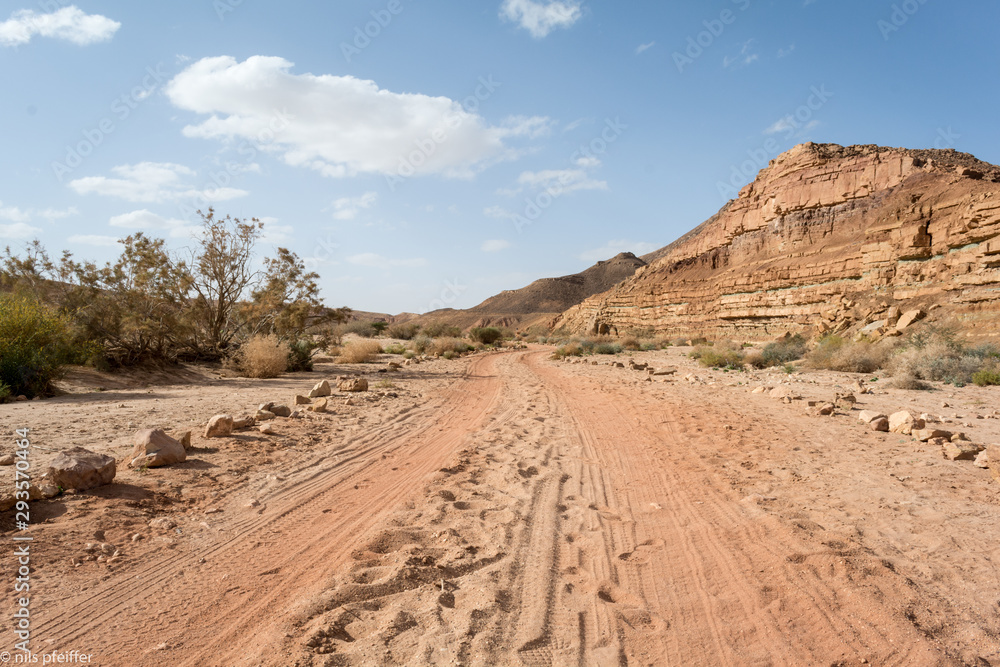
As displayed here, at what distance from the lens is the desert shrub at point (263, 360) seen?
13.6 m

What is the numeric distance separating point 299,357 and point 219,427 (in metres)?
10.4

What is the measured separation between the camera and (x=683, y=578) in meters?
3.18

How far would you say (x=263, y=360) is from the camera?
44.8 feet

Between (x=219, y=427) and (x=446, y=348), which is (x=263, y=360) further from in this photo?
(x=446, y=348)

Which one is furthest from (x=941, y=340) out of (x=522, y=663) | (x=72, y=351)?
(x=72, y=351)

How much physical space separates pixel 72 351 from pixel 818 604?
546 inches

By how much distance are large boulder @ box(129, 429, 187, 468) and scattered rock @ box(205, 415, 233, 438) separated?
94 cm

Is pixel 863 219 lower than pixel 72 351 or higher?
higher

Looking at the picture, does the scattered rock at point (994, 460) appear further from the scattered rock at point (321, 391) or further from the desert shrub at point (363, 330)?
the desert shrub at point (363, 330)

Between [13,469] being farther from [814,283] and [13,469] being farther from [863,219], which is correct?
[863,219]

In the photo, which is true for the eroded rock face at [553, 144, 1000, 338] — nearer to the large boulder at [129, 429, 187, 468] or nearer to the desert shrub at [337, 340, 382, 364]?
the desert shrub at [337, 340, 382, 364]

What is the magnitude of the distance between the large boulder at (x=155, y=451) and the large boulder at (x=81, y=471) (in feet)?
1.60

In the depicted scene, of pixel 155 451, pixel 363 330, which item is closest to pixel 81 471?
pixel 155 451

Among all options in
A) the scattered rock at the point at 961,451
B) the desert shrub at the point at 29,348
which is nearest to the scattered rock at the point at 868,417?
the scattered rock at the point at 961,451
